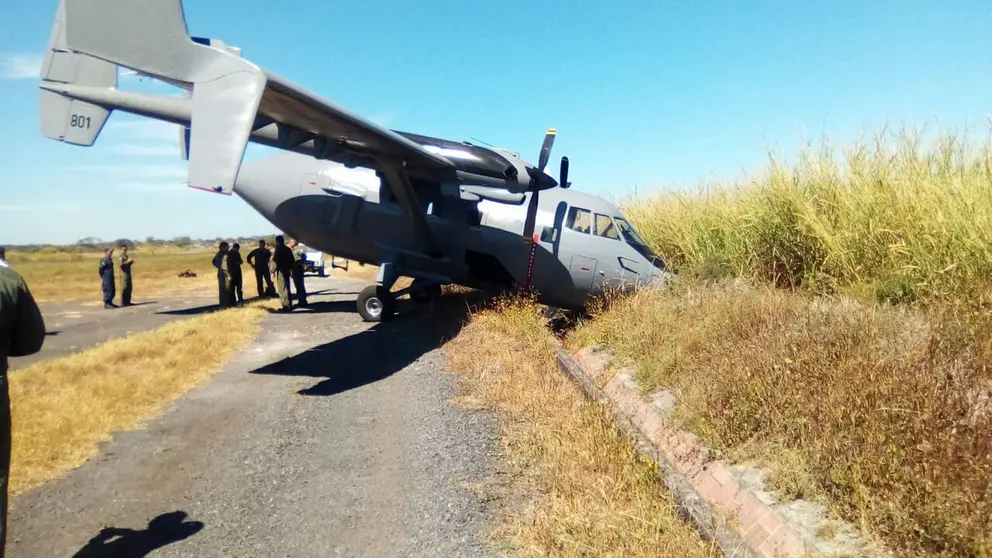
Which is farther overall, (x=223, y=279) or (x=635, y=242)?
(x=223, y=279)

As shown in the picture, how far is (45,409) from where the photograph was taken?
7062mm

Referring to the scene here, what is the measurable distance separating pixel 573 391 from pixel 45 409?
6.38 metres

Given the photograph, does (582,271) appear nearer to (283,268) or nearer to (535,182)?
(535,182)

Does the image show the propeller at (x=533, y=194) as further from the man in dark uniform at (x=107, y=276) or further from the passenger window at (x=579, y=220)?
the man in dark uniform at (x=107, y=276)

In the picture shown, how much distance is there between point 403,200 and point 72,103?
7707mm

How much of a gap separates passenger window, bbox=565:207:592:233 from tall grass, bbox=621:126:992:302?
6.77 feet

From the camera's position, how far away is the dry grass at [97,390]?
5871mm

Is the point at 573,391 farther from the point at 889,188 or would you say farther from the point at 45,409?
the point at 45,409

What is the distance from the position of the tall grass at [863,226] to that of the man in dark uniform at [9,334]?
7.81 meters

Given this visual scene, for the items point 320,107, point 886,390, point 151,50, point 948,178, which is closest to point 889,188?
point 948,178

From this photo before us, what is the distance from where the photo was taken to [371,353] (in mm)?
10641

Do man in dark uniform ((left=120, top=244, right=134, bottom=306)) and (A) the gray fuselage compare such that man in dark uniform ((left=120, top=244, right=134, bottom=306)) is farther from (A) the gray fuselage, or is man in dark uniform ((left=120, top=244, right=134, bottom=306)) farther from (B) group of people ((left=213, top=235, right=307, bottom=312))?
(A) the gray fuselage

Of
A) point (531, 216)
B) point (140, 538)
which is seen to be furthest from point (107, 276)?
point (140, 538)

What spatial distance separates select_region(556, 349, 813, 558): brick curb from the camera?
363cm
